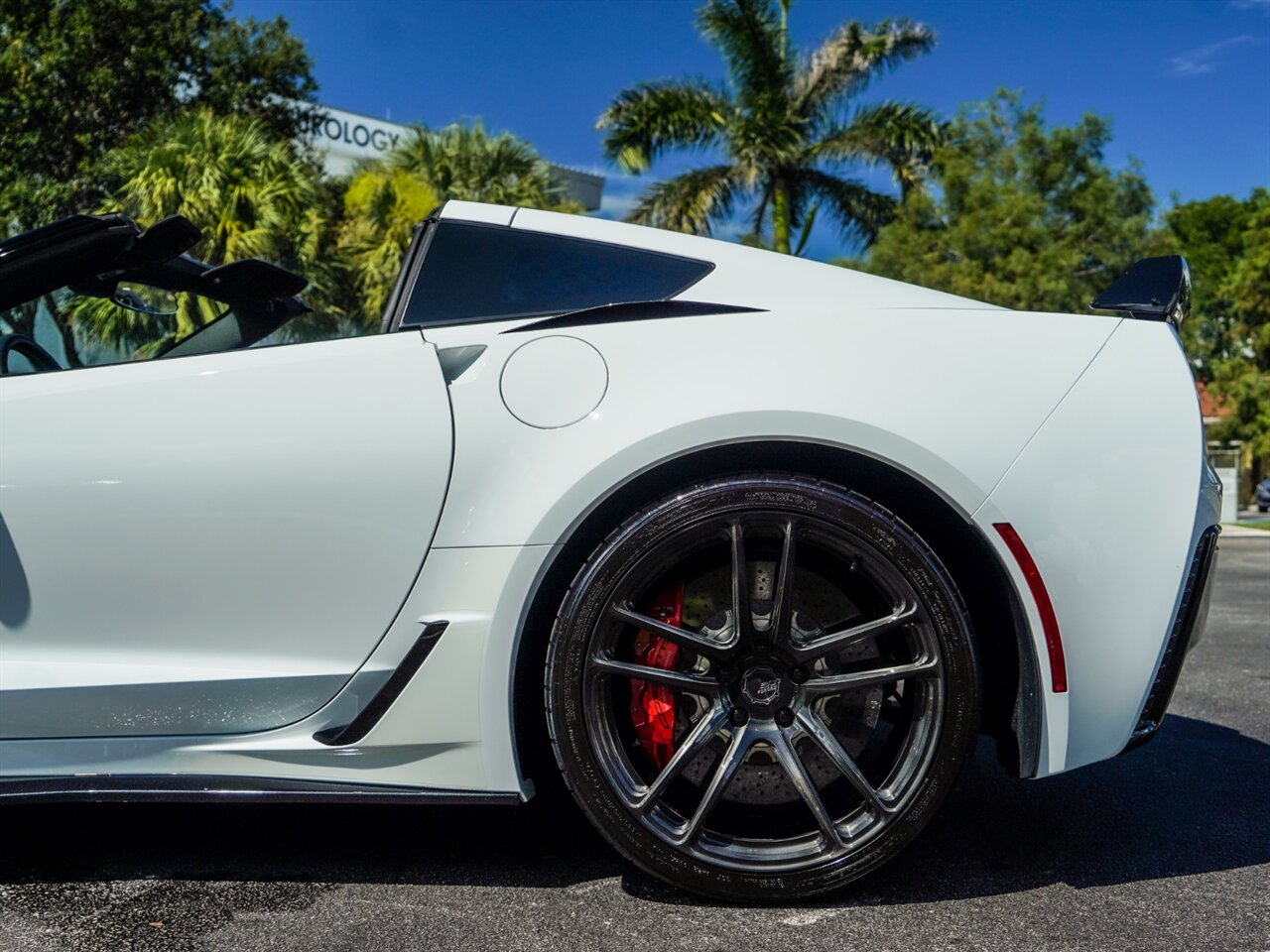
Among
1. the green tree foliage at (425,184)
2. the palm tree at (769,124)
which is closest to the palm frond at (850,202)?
the palm tree at (769,124)

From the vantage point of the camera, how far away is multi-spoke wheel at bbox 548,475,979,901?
1.93m

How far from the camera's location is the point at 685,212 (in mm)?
21516

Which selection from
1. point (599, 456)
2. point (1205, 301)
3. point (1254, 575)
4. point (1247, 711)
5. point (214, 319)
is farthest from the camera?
point (1205, 301)

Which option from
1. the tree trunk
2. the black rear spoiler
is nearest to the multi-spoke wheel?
A: the black rear spoiler

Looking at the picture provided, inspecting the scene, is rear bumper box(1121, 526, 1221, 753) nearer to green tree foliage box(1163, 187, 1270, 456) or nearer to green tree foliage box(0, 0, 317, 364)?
green tree foliage box(0, 0, 317, 364)

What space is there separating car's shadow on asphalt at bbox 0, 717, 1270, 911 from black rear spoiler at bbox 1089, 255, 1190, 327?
3.18 feet

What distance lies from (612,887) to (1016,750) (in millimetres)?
760

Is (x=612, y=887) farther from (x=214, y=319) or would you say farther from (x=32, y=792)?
(x=214, y=319)

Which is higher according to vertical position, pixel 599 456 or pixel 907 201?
pixel 907 201

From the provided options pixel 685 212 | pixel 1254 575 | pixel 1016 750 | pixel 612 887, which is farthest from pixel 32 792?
pixel 685 212

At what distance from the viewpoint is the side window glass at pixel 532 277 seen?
6.83 ft

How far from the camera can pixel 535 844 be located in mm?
2330

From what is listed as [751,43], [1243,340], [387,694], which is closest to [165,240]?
[387,694]

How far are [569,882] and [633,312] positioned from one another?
1050mm
